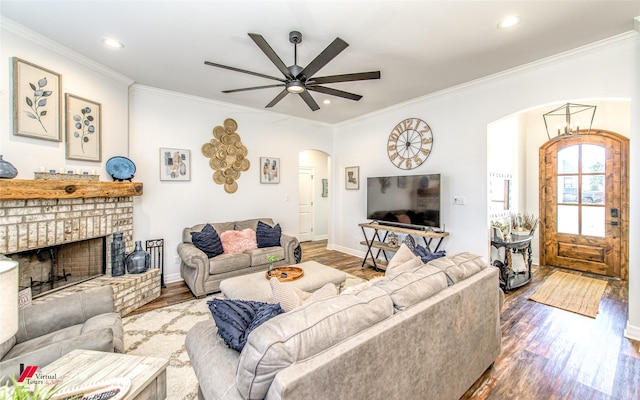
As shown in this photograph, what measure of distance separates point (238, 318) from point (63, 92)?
3339mm

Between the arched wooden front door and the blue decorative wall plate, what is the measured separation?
6.04 m

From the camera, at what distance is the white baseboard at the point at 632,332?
247 centimetres

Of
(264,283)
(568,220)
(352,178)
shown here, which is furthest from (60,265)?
(568,220)

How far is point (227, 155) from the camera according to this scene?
15.3ft

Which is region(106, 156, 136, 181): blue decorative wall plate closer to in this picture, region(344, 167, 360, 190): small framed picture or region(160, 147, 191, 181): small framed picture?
region(160, 147, 191, 181): small framed picture

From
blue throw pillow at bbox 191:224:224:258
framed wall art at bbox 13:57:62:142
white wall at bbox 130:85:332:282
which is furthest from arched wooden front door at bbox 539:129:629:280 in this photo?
framed wall art at bbox 13:57:62:142

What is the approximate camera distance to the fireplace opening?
2.61 meters

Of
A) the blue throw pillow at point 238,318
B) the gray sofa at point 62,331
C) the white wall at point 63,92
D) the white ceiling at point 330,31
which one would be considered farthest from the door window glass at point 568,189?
the white wall at point 63,92

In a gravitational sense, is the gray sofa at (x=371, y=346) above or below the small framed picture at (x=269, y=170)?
below

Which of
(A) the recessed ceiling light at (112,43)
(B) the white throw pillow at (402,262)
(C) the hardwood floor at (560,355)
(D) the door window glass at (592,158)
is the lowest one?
(C) the hardwood floor at (560,355)

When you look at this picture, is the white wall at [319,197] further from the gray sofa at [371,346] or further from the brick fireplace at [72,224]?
the gray sofa at [371,346]

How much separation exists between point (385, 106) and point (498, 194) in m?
2.37

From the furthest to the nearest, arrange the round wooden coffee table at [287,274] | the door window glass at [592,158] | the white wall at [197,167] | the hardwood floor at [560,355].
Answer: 1. the door window glass at [592,158]
2. the white wall at [197,167]
3. the round wooden coffee table at [287,274]
4. the hardwood floor at [560,355]

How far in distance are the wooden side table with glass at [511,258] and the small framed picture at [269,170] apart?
3811mm
